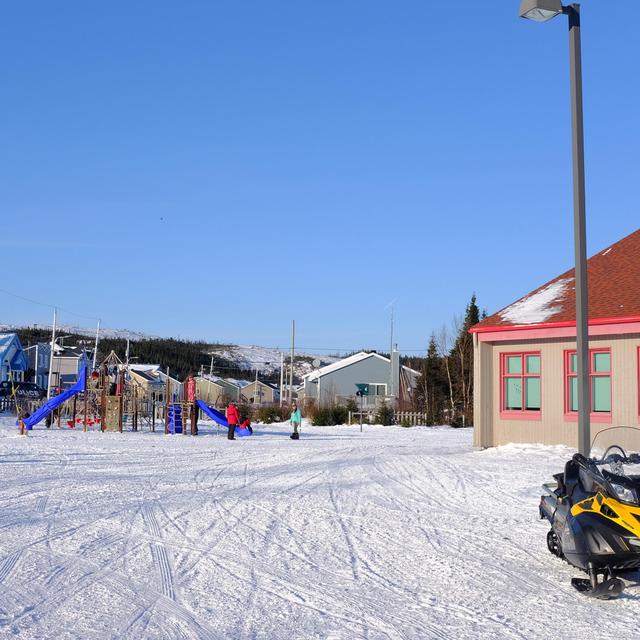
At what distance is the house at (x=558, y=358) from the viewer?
19.5 meters

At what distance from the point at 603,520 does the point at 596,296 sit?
14928mm

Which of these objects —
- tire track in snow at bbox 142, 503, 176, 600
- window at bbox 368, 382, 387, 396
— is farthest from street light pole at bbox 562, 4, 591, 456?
window at bbox 368, 382, 387, 396

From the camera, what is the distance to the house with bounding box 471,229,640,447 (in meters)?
19.5

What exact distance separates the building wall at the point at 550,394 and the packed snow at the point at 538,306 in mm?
647

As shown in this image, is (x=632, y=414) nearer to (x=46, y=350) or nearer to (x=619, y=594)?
(x=619, y=594)

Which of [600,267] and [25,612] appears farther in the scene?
[600,267]

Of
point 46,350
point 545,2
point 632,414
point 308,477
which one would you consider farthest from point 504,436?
point 46,350

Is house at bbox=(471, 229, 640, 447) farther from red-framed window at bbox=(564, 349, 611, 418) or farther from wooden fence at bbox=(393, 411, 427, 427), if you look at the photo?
wooden fence at bbox=(393, 411, 427, 427)

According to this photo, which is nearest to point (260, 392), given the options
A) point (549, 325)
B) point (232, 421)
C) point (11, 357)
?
point (11, 357)

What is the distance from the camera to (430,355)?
66.1m

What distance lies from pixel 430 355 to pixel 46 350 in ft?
141

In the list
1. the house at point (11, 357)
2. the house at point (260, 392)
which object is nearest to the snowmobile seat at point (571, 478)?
the house at point (11, 357)

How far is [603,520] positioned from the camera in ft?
22.6

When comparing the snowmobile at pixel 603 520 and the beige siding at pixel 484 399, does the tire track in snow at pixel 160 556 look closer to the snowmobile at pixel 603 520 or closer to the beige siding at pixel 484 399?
the snowmobile at pixel 603 520
